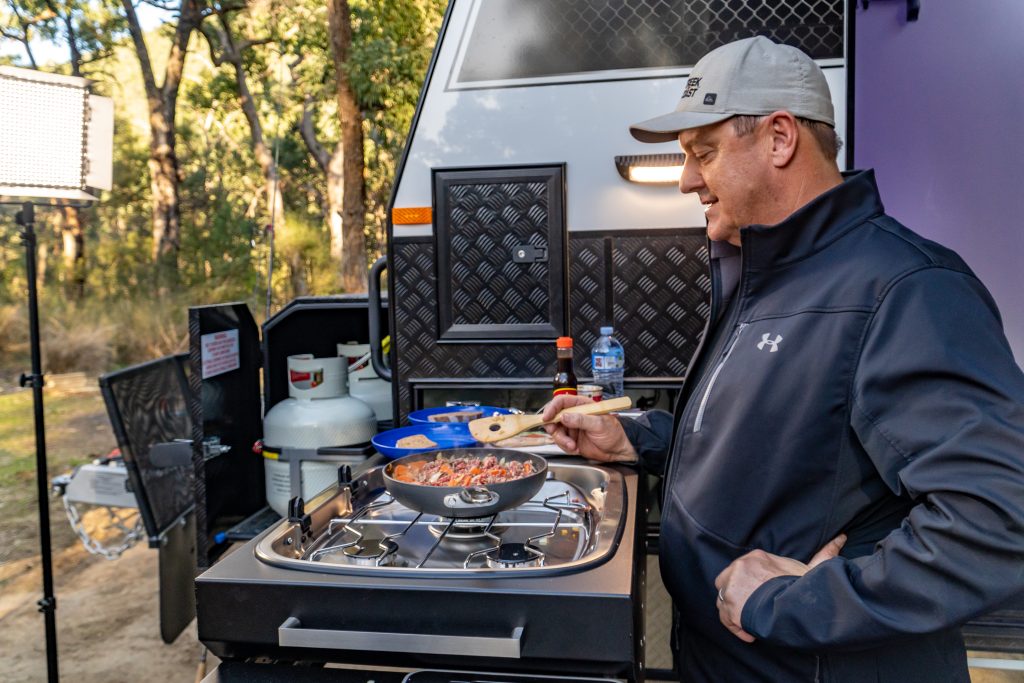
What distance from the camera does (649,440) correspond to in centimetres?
235

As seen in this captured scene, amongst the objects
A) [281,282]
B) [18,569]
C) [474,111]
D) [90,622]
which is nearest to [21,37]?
[281,282]

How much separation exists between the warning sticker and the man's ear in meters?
2.41

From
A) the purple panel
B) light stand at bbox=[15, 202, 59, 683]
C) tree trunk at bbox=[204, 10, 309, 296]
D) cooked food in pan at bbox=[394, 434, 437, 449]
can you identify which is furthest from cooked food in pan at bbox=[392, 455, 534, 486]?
tree trunk at bbox=[204, 10, 309, 296]

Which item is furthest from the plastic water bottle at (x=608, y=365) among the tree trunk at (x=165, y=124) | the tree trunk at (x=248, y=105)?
the tree trunk at (x=248, y=105)

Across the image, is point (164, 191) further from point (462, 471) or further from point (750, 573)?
point (750, 573)

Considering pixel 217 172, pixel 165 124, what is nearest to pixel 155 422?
pixel 165 124

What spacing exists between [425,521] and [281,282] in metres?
16.2

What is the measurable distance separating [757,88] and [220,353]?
251 centimetres

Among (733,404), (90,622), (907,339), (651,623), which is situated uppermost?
(907,339)

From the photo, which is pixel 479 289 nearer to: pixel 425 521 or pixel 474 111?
pixel 474 111

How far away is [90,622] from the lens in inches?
188

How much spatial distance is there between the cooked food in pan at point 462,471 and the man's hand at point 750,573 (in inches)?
20.5

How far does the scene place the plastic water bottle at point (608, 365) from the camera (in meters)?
3.08

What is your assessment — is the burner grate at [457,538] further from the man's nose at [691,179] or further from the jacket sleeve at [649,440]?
the man's nose at [691,179]
